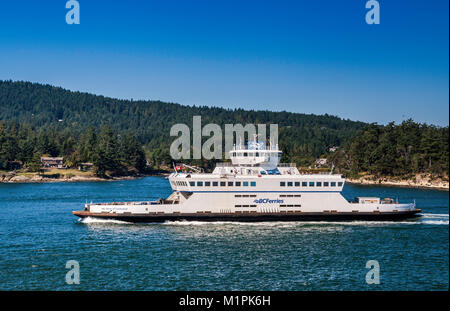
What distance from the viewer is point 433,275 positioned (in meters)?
25.3

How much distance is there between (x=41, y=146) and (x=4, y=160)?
15.5 m

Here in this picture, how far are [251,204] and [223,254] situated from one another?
36.1ft

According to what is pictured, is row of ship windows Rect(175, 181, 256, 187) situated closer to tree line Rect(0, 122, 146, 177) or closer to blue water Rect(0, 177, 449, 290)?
blue water Rect(0, 177, 449, 290)

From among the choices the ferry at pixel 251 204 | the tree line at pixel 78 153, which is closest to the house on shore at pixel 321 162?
the tree line at pixel 78 153

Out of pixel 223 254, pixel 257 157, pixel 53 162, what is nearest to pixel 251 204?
pixel 257 157

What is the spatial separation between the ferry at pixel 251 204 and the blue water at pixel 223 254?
3.32 feet

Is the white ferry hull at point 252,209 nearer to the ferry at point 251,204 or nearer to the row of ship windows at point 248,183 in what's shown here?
Answer: the ferry at point 251,204

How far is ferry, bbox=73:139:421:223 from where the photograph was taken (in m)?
39.5

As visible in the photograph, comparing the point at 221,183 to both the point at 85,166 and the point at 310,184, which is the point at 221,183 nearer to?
the point at 310,184

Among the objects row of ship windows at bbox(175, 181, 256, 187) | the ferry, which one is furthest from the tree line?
row of ship windows at bbox(175, 181, 256, 187)

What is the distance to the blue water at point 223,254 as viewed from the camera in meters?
24.4

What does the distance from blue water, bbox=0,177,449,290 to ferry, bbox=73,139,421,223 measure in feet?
3.32
